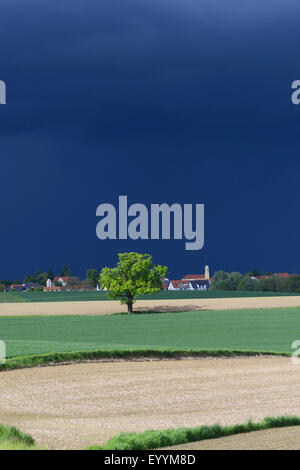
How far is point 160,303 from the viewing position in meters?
90.5

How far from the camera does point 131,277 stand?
8012cm

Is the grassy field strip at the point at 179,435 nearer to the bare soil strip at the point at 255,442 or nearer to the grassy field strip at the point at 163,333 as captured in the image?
the bare soil strip at the point at 255,442

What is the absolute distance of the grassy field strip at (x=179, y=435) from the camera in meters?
13.7

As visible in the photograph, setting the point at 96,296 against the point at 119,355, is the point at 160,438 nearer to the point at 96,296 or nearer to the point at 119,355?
the point at 119,355

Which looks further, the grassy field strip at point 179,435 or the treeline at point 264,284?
the treeline at point 264,284

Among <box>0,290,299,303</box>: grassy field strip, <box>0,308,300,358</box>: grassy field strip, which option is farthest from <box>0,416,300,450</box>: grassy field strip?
<box>0,290,299,303</box>: grassy field strip

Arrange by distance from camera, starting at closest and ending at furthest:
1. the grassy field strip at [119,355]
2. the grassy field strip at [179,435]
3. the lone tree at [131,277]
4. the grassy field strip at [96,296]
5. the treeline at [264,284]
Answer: the grassy field strip at [179,435] < the grassy field strip at [119,355] < the lone tree at [131,277] < the grassy field strip at [96,296] < the treeline at [264,284]

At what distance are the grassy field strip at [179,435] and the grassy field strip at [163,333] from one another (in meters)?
17.6

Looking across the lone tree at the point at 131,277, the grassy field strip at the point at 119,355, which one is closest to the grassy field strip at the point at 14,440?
the grassy field strip at the point at 119,355

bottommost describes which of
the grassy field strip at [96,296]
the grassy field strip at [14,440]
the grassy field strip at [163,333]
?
the grassy field strip at [163,333]

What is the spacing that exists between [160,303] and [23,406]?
231 ft

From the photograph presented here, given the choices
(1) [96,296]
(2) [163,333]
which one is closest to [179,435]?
(2) [163,333]

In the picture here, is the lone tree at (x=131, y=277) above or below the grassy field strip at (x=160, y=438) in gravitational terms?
above

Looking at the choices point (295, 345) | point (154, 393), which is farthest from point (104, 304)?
point (154, 393)
